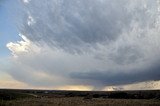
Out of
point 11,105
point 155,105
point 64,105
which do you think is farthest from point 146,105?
point 11,105

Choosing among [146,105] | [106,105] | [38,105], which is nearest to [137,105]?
[146,105]

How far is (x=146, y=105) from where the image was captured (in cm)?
7200

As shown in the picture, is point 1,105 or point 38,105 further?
point 38,105

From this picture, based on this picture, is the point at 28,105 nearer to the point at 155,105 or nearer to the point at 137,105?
the point at 137,105

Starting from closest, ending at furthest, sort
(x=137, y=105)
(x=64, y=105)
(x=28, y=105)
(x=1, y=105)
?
(x=1, y=105), (x=28, y=105), (x=64, y=105), (x=137, y=105)

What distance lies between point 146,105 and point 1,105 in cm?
3179

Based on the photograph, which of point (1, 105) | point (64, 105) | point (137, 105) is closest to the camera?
point (1, 105)

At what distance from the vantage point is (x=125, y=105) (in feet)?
227

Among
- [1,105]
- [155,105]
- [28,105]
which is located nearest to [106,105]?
[155,105]

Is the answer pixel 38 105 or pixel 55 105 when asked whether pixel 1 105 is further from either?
pixel 55 105

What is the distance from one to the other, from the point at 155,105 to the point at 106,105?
11.4 metres

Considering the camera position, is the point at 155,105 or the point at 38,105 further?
the point at 155,105

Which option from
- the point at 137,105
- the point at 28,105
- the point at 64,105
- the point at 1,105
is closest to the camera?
the point at 1,105

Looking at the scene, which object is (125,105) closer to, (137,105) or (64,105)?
(137,105)
